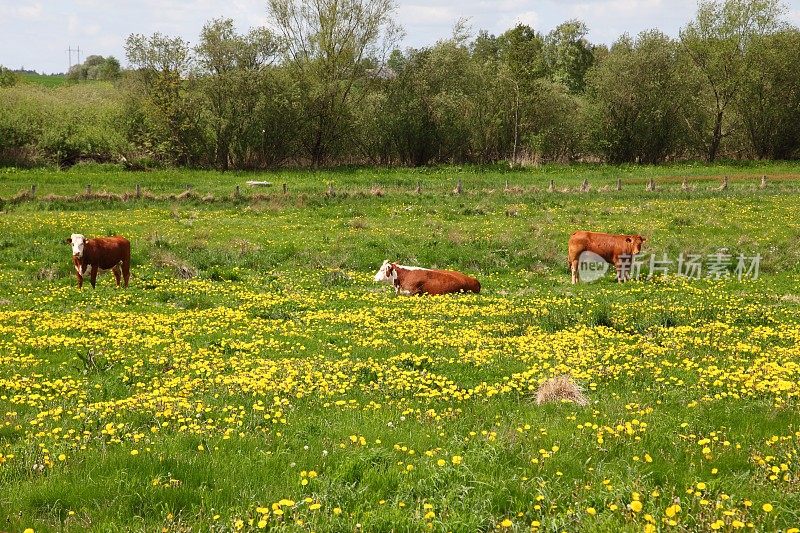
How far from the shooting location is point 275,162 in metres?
64.4

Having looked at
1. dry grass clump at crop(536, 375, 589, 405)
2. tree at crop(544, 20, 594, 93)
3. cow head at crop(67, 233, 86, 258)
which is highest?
tree at crop(544, 20, 594, 93)

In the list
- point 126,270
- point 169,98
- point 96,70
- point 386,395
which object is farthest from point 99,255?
point 96,70

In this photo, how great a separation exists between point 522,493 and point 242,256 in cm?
1975

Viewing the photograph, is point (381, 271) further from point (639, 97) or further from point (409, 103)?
point (639, 97)

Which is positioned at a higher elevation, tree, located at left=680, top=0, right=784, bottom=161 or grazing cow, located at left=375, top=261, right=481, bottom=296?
tree, located at left=680, top=0, right=784, bottom=161

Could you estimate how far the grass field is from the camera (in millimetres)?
6230

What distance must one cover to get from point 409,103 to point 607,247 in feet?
154

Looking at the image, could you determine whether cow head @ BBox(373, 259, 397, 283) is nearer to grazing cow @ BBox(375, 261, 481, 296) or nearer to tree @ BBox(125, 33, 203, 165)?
grazing cow @ BBox(375, 261, 481, 296)

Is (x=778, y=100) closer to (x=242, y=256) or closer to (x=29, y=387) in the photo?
(x=242, y=256)

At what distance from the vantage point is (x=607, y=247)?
22.7 m

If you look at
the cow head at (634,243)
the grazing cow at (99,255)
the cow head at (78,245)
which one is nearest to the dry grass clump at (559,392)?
the cow head at (634,243)

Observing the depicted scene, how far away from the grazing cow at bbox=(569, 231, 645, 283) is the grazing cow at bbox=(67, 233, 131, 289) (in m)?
14.1

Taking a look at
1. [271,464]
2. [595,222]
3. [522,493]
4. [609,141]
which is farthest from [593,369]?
[609,141]

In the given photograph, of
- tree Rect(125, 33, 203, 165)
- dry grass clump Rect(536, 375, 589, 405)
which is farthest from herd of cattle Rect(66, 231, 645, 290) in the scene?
tree Rect(125, 33, 203, 165)
